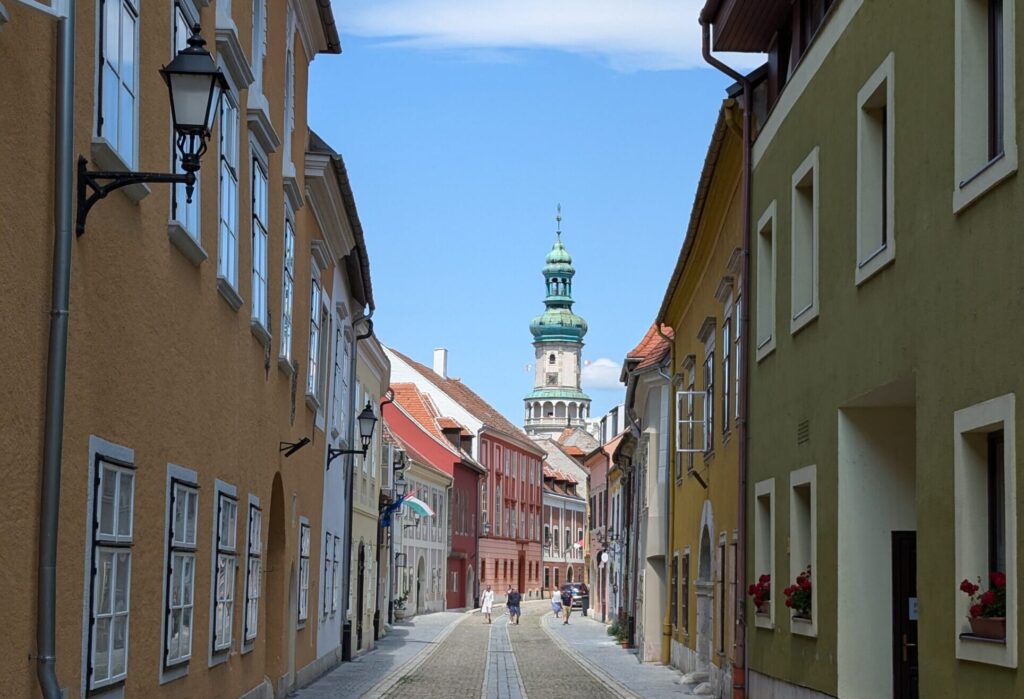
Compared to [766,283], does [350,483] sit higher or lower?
lower

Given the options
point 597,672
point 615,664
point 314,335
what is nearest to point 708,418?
point 314,335

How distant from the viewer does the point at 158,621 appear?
12.0 meters

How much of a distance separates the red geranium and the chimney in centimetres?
8650

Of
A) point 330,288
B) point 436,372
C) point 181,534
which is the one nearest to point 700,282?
point 330,288

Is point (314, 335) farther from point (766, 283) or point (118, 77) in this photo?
point (118, 77)

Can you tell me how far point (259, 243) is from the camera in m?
16.7

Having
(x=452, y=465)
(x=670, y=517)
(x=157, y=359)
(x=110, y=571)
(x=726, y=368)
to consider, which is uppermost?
(x=452, y=465)

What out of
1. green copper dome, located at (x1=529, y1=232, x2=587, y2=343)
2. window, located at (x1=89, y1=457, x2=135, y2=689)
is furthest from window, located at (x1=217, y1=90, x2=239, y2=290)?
green copper dome, located at (x1=529, y1=232, x2=587, y2=343)

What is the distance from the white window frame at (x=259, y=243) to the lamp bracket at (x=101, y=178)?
7066mm

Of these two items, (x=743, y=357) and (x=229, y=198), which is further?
(x=743, y=357)

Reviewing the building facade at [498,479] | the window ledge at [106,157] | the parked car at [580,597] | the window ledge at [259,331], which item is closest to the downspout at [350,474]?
the window ledge at [259,331]

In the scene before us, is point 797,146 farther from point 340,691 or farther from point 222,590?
point 340,691

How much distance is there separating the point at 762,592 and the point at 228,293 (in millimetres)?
6961

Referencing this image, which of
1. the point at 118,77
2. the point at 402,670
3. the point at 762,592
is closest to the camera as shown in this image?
the point at 118,77
